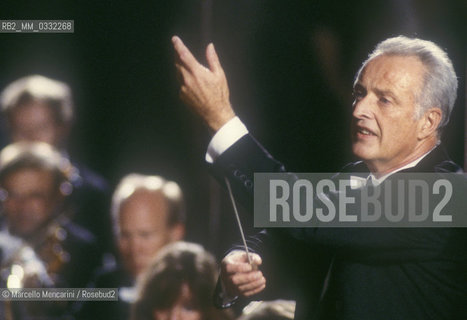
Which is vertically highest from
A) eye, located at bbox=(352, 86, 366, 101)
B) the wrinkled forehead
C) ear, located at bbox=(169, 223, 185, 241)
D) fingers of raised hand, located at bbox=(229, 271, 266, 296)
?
the wrinkled forehead

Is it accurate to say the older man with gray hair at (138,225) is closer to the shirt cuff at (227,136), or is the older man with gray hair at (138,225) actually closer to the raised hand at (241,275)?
the raised hand at (241,275)

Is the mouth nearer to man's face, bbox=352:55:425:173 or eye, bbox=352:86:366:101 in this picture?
man's face, bbox=352:55:425:173

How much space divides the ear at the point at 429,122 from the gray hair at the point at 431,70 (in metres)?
0.02

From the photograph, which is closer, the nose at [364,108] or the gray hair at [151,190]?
the nose at [364,108]

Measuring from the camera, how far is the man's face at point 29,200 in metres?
2.47

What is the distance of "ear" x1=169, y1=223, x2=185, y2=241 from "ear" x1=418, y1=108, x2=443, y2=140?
934 mm

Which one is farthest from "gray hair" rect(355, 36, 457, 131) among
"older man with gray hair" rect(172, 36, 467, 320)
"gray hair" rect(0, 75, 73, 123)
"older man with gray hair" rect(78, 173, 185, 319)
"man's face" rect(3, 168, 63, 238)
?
"man's face" rect(3, 168, 63, 238)

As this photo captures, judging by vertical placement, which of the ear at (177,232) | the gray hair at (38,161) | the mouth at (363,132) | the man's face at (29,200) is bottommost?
the ear at (177,232)

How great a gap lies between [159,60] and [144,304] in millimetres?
942

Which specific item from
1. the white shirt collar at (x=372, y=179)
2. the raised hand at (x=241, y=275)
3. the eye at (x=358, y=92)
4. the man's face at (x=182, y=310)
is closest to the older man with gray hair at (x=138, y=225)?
the man's face at (x=182, y=310)

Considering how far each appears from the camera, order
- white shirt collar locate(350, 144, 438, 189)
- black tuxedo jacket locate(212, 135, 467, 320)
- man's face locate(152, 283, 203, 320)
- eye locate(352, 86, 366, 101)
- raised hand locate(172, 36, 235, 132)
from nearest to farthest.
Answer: raised hand locate(172, 36, 235, 132) → black tuxedo jacket locate(212, 135, 467, 320) → white shirt collar locate(350, 144, 438, 189) → eye locate(352, 86, 366, 101) → man's face locate(152, 283, 203, 320)

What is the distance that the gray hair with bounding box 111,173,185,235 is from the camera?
7.97ft

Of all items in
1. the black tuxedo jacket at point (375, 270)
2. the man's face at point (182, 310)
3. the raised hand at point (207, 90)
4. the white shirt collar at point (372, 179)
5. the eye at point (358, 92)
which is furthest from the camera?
the man's face at point (182, 310)

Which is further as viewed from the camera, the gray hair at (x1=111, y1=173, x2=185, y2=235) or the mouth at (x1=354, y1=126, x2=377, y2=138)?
the gray hair at (x1=111, y1=173, x2=185, y2=235)
